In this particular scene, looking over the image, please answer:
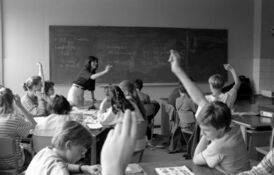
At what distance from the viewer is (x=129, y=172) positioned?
7.00 feet

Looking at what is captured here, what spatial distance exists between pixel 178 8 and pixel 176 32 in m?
0.51

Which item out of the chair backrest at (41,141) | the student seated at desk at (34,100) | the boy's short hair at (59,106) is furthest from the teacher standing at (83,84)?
the chair backrest at (41,141)

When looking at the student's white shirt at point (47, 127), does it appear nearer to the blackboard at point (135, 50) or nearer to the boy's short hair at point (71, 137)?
the boy's short hair at point (71, 137)

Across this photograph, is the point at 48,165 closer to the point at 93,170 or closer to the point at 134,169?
→ the point at 93,170

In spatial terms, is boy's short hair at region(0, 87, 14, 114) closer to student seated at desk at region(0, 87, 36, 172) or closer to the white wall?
student seated at desk at region(0, 87, 36, 172)

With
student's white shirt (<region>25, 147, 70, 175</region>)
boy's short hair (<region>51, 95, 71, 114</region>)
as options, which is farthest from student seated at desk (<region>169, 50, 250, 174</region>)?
boy's short hair (<region>51, 95, 71, 114</region>)

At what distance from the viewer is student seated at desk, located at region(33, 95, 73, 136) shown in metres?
3.43

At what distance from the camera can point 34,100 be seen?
15.9 ft

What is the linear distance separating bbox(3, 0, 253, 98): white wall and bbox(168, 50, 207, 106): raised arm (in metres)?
5.12

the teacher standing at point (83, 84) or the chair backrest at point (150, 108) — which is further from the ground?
the teacher standing at point (83, 84)

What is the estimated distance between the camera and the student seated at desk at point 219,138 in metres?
2.00

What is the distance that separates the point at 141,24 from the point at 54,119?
419 cm

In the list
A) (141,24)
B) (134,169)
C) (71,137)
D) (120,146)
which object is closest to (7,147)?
(134,169)

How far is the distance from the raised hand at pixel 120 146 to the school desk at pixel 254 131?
349cm
